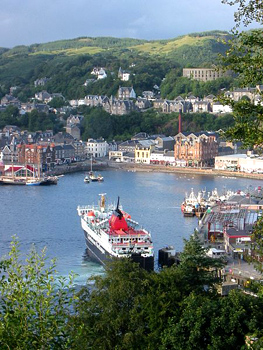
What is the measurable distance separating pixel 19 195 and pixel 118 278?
1576 cm

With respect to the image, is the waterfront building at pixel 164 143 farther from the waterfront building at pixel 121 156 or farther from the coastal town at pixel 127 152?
the waterfront building at pixel 121 156

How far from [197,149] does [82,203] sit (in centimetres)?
1098

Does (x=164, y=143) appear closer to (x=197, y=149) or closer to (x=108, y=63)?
(x=197, y=149)

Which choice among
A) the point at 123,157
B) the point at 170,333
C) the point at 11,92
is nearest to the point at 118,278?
the point at 170,333

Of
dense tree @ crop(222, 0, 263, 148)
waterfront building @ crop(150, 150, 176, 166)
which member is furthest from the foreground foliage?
waterfront building @ crop(150, 150, 176, 166)

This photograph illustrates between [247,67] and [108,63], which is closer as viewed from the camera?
[247,67]

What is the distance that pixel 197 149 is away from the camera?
31.1 metres

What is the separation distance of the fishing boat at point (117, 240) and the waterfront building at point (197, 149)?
51.2 feet

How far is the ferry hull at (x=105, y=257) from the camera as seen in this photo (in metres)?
12.9

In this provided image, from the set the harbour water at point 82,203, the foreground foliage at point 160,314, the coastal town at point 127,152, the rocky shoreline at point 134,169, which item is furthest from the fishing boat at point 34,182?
the foreground foliage at point 160,314

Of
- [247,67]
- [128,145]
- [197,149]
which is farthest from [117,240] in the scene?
[128,145]

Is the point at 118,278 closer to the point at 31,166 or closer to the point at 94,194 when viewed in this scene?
the point at 94,194

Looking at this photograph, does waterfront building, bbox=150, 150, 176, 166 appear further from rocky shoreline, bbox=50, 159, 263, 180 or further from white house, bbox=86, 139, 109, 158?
white house, bbox=86, 139, 109, 158

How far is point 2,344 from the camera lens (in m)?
3.95
